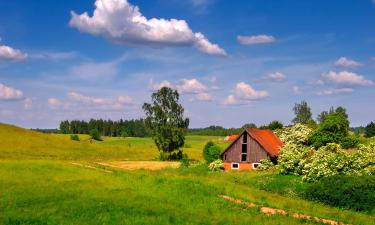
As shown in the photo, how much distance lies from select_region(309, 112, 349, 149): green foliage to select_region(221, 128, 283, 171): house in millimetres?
6606

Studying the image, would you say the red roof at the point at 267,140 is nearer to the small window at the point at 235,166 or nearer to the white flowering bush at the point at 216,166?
the small window at the point at 235,166

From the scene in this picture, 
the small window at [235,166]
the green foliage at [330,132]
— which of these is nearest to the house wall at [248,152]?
the small window at [235,166]

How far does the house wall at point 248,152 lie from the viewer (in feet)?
229

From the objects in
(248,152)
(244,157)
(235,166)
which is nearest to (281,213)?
(248,152)

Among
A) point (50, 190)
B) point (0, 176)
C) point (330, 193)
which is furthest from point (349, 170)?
point (0, 176)

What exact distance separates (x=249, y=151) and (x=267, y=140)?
4.53 meters

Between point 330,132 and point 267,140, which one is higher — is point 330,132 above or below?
above

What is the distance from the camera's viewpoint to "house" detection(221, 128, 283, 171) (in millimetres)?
69875

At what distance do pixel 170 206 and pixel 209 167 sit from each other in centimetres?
4174

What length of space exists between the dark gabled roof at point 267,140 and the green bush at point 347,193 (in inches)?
1079

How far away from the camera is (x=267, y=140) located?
73750 mm

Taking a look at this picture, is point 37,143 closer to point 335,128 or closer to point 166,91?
point 166,91

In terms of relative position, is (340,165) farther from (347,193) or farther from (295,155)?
(347,193)

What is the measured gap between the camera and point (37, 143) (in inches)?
3937
